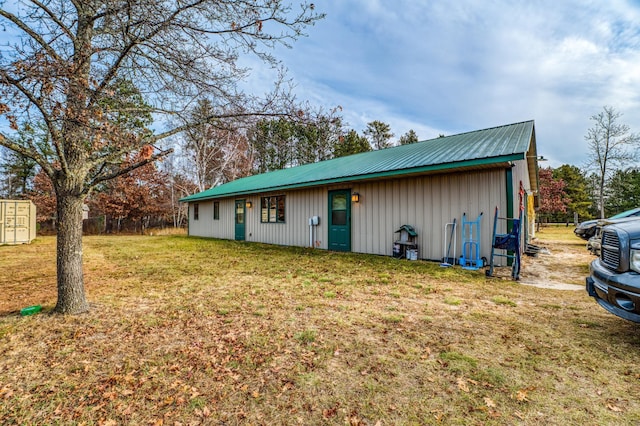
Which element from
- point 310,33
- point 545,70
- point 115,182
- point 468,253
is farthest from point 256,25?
point 115,182

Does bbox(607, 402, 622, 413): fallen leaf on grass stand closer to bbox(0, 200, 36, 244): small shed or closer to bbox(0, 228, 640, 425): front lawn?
bbox(0, 228, 640, 425): front lawn

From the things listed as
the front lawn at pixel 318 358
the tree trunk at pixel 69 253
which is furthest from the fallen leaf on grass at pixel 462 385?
the tree trunk at pixel 69 253

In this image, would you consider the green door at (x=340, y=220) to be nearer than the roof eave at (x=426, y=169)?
No

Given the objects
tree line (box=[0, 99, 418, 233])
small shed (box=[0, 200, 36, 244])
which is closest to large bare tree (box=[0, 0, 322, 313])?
small shed (box=[0, 200, 36, 244])

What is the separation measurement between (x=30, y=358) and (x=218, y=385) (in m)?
1.78

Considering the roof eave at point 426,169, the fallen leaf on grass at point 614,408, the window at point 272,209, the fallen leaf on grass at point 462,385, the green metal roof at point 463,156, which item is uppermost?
the green metal roof at point 463,156

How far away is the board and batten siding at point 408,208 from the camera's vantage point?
6591 mm

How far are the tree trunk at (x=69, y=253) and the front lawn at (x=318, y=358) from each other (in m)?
0.20

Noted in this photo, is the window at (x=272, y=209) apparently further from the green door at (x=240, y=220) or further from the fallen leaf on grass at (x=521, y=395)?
the fallen leaf on grass at (x=521, y=395)

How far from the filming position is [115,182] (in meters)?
20.8

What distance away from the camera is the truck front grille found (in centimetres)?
254

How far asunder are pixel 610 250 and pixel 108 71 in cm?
546

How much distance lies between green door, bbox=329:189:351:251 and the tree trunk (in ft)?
22.4

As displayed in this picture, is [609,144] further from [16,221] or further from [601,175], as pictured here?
[16,221]
